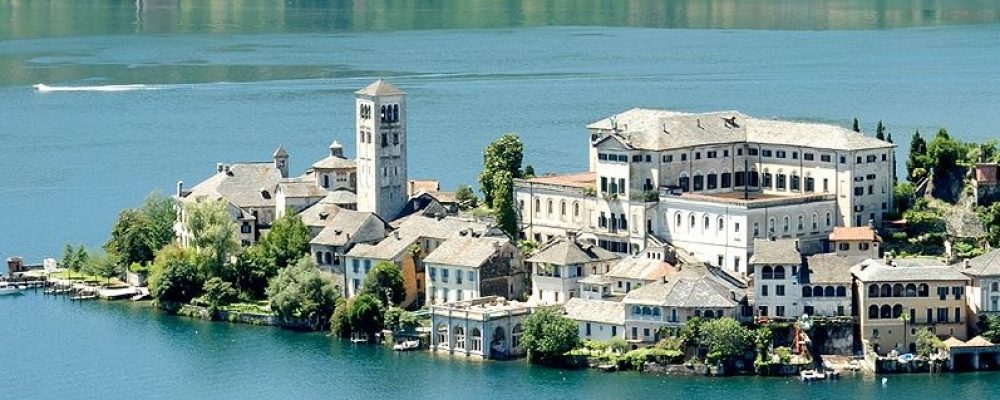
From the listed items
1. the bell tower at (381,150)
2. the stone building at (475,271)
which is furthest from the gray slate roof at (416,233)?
the bell tower at (381,150)

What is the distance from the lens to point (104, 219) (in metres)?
104

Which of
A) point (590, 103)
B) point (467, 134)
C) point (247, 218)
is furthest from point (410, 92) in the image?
point (247, 218)

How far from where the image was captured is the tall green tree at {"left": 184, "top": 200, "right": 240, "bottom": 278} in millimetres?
83688

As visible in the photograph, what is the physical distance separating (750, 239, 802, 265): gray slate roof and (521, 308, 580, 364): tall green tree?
560cm

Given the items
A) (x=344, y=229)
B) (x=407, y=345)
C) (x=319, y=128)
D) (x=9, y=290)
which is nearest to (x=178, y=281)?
(x=344, y=229)

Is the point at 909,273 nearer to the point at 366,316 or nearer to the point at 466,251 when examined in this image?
the point at 466,251

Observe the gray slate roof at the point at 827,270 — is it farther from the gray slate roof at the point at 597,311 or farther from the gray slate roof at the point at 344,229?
the gray slate roof at the point at 344,229

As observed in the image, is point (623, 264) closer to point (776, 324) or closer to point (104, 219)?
point (776, 324)

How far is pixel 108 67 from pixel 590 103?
161ft

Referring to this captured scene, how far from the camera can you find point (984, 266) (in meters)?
72.3

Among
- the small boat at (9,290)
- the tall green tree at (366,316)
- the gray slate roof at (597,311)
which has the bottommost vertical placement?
the small boat at (9,290)

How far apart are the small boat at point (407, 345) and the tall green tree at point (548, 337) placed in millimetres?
4061

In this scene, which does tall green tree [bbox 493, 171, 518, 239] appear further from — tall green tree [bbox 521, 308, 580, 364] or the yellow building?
the yellow building

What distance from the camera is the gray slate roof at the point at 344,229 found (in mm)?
82125
